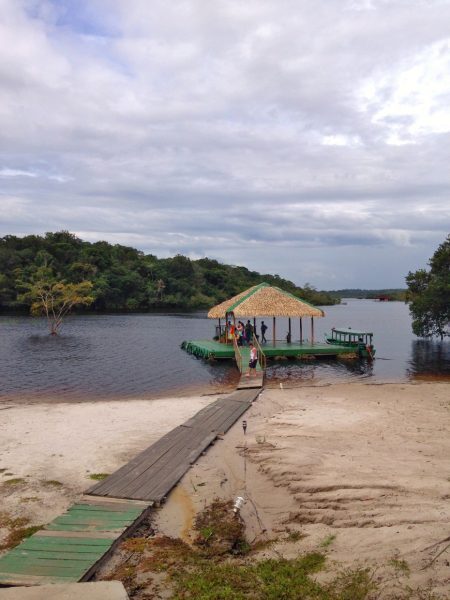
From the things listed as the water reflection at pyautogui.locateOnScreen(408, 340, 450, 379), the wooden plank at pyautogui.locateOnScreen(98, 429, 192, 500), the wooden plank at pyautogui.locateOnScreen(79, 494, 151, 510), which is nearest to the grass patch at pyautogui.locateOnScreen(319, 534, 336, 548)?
the wooden plank at pyautogui.locateOnScreen(79, 494, 151, 510)

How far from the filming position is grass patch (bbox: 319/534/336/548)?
664 cm

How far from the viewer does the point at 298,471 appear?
9570mm

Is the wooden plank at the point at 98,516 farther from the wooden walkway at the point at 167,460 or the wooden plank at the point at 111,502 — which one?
the wooden walkway at the point at 167,460

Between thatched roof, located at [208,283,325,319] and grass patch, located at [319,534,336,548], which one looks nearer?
grass patch, located at [319,534,336,548]

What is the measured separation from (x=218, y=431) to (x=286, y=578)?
751 cm

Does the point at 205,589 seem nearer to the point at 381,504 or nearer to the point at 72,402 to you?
the point at 381,504

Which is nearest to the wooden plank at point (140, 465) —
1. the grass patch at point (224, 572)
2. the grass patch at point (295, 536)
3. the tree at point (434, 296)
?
the grass patch at point (224, 572)

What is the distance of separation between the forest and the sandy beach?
56.1 m

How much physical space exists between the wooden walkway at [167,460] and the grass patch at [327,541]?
3144 millimetres

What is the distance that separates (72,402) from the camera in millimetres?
19453

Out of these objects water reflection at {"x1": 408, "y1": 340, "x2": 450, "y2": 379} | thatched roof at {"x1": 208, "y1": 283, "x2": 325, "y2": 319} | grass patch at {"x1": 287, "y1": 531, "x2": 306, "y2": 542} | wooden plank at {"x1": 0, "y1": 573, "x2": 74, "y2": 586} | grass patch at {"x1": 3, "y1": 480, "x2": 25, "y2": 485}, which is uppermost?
thatched roof at {"x1": 208, "y1": 283, "x2": 325, "y2": 319}

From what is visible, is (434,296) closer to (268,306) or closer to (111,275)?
(268,306)

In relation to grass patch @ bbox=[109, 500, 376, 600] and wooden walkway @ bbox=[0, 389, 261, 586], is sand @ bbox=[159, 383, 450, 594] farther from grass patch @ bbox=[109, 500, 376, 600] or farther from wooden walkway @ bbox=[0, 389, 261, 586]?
wooden walkway @ bbox=[0, 389, 261, 586]

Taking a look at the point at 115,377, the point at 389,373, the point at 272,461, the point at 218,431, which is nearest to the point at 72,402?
the point at 115,377
